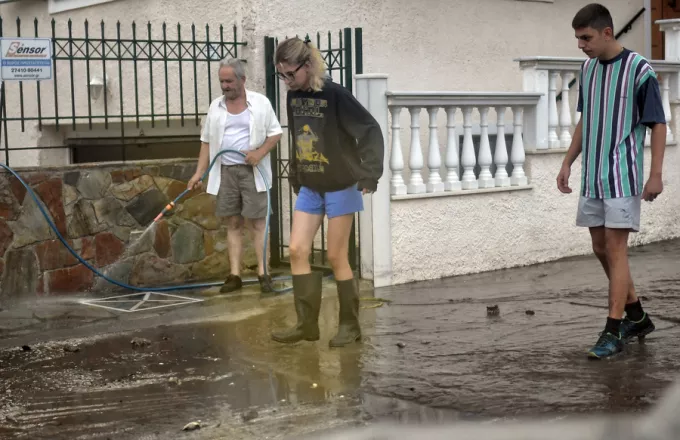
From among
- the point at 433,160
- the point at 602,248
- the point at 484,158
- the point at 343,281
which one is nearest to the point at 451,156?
the point at 433,160

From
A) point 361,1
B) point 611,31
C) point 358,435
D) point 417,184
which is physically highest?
point 361,1

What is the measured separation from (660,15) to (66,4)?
314 inches

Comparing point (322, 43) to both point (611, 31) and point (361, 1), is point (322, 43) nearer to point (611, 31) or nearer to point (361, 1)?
point (361, 1)

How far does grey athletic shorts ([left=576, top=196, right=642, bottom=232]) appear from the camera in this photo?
21.3ft

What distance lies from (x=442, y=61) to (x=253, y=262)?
10.8 ft

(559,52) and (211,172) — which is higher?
(559,52)

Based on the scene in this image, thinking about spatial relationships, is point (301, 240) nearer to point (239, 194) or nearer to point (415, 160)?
point (239, 194)

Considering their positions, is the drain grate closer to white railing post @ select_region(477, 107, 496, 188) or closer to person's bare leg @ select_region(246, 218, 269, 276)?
person's bare leg @ select_region(246, 218, 269, 276)

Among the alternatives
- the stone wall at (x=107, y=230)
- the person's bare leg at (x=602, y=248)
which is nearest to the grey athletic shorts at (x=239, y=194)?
the stone wall at (x=107, y=230)

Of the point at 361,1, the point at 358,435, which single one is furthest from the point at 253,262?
the point at 358,435

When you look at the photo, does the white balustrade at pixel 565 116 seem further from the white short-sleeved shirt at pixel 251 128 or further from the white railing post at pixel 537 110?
the white short-sleeved shirt at pixel 251 128

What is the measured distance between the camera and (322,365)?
649cm

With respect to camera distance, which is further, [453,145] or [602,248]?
[453,145]

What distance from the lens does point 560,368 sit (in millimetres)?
6215
